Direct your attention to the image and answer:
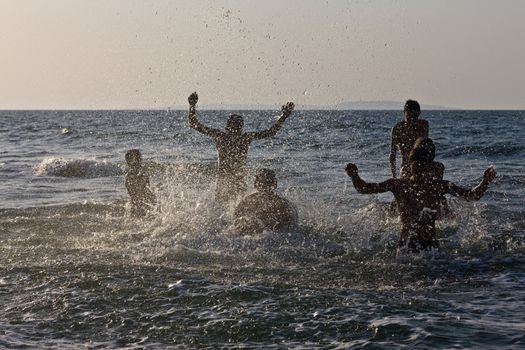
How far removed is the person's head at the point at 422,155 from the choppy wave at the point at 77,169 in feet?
49.8

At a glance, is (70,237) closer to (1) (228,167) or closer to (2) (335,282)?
(1) (228,167)

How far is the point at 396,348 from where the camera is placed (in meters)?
4.84

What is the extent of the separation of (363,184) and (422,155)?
0.77 metres

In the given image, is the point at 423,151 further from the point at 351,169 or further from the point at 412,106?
the point at 412,106

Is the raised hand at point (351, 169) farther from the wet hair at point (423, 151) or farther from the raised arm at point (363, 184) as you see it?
the wet hair at point (423, 151)

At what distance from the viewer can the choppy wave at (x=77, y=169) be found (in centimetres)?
2125

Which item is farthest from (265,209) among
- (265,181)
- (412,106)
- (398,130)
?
(412,106)

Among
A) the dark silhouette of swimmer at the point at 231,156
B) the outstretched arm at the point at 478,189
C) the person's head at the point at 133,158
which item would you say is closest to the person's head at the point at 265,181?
the dark silhouette of swimmer at the point at 231,156

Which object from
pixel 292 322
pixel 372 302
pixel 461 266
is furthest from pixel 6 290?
pixel 461 266

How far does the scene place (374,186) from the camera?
22.7ft

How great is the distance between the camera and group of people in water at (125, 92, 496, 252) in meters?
7.11

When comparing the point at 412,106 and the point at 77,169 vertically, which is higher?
the point at 412,106

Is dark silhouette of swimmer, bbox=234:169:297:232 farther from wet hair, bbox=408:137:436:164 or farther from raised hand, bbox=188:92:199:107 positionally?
wet hair, bbox=408:137:436:164

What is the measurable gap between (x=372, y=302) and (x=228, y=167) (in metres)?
5.45
